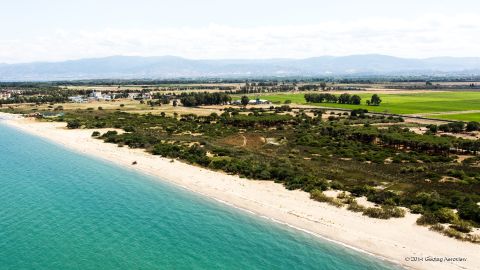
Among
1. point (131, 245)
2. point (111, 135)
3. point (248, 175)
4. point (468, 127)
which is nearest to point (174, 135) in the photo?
point (111, 135)

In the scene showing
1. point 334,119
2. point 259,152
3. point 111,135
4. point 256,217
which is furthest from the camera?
point 334,119

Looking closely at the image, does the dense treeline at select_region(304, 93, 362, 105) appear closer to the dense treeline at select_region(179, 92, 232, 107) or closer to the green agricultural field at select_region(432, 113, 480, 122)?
the dense treeline at select_region(179, 92, 232, 107)

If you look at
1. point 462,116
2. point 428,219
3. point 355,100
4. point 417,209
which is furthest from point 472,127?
point 355,100

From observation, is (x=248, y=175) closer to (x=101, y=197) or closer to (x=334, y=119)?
(x=101, y=197)

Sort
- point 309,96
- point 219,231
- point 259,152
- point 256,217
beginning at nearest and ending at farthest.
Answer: point 219,231
point 256,217
point 259,152
point 309,96

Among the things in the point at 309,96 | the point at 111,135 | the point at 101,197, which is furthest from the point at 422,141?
the point at 309,96

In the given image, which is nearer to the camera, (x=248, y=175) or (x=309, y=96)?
(x=248, y=175)

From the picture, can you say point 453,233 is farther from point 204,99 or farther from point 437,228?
point 204,99
